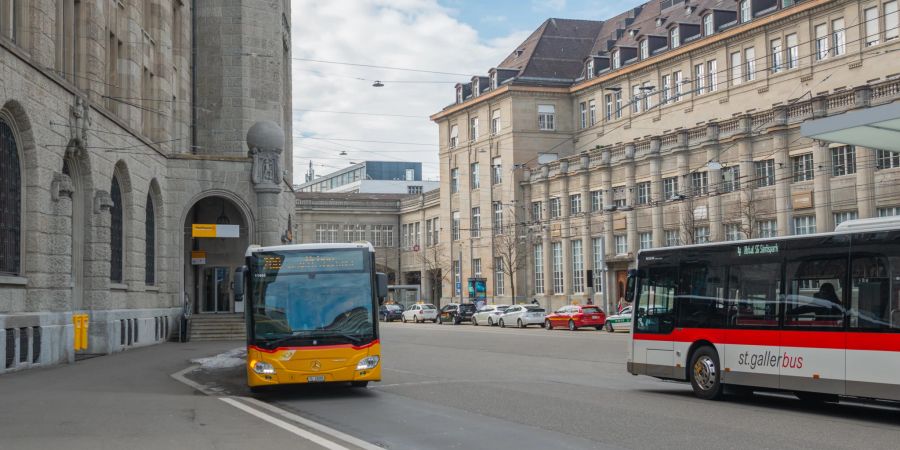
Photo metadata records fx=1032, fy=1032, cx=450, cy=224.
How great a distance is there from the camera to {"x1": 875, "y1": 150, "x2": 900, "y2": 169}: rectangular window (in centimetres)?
4375

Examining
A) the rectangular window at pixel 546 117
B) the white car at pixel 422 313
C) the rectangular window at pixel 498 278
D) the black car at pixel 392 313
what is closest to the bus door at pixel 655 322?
the white car at pixel 422 313

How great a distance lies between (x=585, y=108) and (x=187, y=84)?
39268 millimetres

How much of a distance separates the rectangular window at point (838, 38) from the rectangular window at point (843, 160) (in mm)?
8055

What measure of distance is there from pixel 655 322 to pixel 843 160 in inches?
1251

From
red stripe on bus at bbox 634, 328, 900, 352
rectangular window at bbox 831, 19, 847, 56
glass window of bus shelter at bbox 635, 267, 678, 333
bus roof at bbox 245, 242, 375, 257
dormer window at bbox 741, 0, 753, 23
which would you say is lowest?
red stripe on bus at bbox 634, 328, 900, 352

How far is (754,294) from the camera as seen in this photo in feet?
52.8

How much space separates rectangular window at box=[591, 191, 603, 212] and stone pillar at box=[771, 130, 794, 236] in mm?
17061

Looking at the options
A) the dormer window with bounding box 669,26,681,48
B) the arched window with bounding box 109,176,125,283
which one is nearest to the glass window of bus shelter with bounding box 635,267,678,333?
the arched window with bounding box 109,176,125,283

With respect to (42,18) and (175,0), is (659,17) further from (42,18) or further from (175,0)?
(42,18)

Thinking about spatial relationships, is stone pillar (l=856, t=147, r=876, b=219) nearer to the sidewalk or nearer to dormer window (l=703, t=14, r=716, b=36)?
dormer window (l=703, t=14, r=716, b=36)

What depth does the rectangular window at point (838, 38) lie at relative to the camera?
52344mm

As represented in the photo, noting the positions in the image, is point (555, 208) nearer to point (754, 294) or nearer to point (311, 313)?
point (311, 313)

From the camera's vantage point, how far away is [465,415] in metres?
14.5

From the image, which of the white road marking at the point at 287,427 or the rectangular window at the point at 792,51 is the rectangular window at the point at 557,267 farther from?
the white road marking at the point at 287,427
